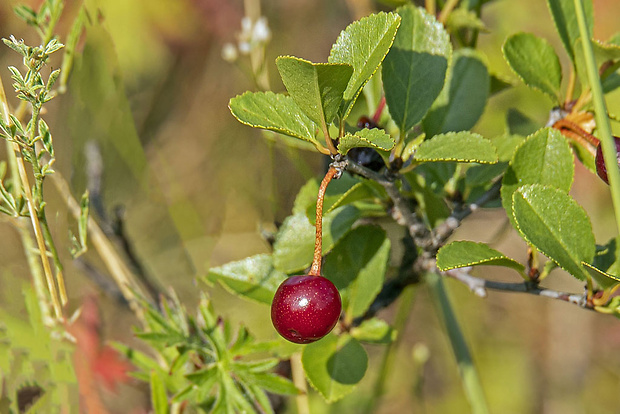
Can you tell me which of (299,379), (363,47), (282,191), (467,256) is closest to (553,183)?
(467,256)

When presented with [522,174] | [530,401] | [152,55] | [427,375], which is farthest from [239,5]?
[522,174]

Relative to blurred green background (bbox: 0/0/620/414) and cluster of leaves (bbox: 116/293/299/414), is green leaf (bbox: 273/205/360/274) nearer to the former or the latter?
cluster of leaves (bbox: 116/293/299/414)

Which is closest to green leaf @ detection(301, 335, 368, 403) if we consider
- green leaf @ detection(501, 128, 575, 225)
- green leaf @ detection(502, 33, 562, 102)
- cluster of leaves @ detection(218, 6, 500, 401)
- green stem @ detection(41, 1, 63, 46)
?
cluster of leaves @ detection(218, 6, 500, 401)

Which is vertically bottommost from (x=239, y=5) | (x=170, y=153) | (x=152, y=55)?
(x=170, y=153)

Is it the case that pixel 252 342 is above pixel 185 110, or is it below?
below

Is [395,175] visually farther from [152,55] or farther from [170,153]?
[152,55]
